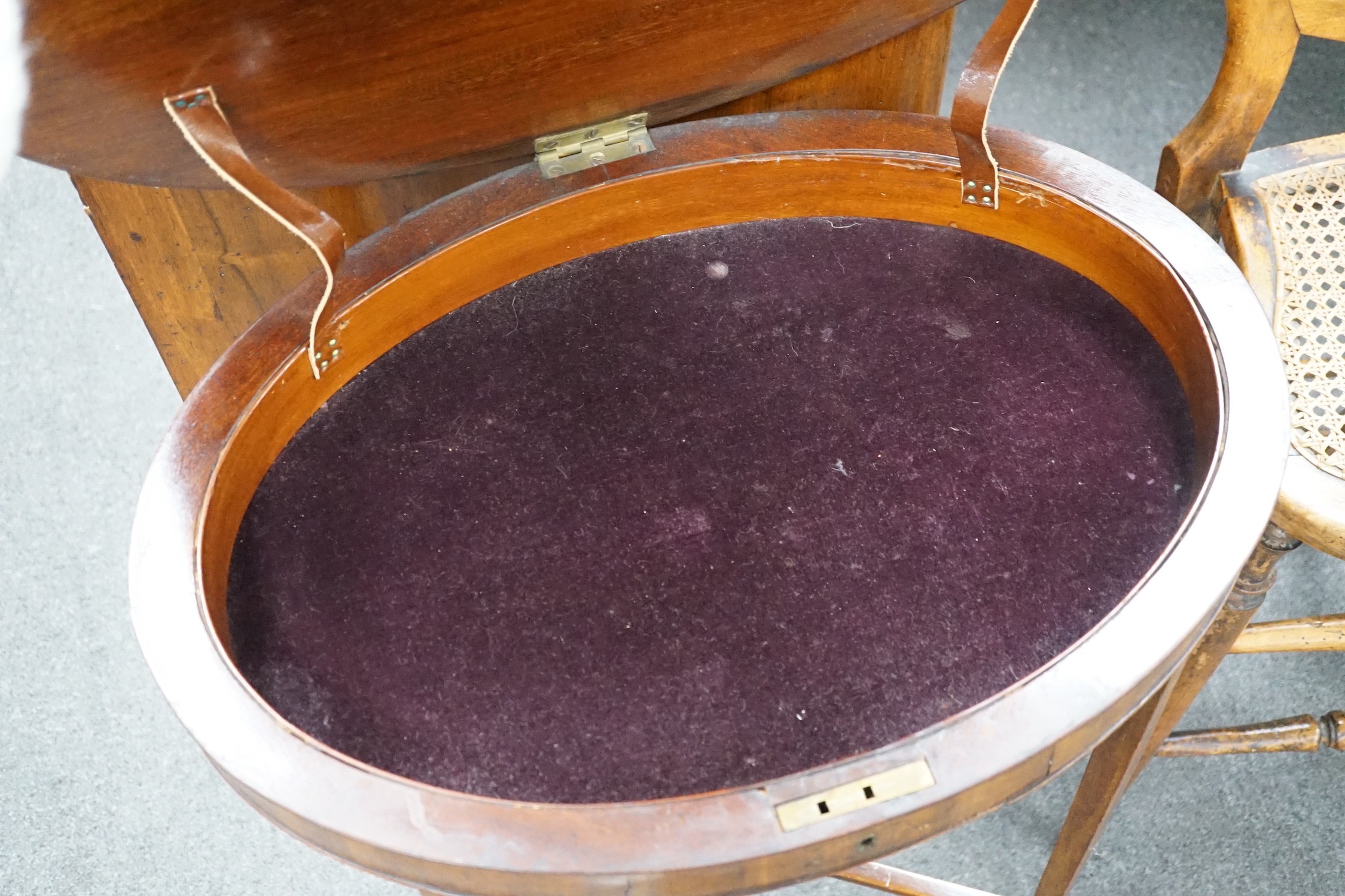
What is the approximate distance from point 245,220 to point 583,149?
0.29 m

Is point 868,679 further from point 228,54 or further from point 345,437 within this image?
point 228,54

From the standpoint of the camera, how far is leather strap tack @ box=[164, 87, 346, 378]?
0.80 meters

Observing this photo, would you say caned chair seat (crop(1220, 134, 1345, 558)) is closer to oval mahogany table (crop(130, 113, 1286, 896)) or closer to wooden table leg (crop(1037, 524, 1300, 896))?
wooden table leg (crop(1037, 524, 1300, 896))

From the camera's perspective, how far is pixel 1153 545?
Result: 2.70 ft

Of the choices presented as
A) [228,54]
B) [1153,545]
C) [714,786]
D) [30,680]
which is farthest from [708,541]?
[30,680]

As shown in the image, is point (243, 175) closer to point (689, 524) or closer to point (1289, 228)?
point (689, 524)

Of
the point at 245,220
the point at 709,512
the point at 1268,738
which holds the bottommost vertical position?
the point at 1268,738

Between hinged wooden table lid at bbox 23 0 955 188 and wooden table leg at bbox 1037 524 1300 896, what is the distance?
1.84 feet

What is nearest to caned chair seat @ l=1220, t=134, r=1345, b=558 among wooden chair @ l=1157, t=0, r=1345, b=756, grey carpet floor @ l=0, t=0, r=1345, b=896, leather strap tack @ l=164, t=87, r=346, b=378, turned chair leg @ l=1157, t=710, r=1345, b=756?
wooden chair @ l=1157, t=0, r=1345, b=756

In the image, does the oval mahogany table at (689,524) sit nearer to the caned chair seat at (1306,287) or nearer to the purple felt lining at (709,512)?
the purple felt lining at (709,512)

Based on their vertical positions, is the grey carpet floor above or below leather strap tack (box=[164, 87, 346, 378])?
below

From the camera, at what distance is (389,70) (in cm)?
86

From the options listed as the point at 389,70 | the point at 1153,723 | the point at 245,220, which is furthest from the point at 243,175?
the point at 1153,723

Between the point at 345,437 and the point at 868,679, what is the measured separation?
16.2 inches
